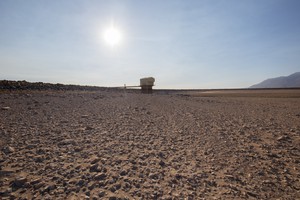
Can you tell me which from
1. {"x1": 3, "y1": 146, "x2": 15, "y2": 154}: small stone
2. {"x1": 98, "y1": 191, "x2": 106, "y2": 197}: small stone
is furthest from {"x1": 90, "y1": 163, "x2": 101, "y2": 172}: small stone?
{"x1": 3, "y1": 146, "x2": 15, "y2": 154}: small stone

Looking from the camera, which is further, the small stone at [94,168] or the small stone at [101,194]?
the small stone at [94,168]

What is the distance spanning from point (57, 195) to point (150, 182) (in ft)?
5.71

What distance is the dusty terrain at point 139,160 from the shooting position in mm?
3371

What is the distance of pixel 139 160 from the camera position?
14.9ft

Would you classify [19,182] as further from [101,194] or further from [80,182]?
[101,194]

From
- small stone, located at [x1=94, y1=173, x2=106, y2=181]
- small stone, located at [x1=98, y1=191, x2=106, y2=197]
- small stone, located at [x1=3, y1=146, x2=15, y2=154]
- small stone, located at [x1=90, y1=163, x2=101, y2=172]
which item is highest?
small stone, located at [x1=3, y1=146, x2=15, y2=154]

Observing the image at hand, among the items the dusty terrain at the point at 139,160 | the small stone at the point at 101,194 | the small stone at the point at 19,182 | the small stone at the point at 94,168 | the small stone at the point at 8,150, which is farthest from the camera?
the small stone at the point at 8,150

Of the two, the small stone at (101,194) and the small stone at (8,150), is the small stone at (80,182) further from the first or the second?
the small stone at (8,150)

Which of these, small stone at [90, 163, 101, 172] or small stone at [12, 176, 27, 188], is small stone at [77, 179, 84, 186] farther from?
small stone at [12, 176, 27, 188]

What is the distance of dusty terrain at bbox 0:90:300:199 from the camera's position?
3.37 meters

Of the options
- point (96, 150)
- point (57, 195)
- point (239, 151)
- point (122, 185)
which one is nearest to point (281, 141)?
point (239, 151)

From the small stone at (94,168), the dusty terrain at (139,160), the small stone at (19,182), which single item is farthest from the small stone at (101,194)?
the small stone at (19,182)

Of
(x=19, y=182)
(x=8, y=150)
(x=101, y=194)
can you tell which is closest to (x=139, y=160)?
(x=101, y=194)

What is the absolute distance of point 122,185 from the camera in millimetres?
3510
